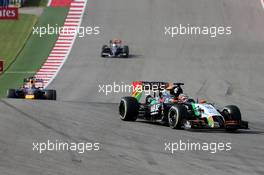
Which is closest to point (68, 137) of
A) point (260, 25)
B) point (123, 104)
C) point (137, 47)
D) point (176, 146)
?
point (176, 146)

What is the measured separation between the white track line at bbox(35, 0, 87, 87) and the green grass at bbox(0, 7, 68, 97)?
0.37m

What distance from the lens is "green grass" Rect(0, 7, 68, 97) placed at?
37.2 metres

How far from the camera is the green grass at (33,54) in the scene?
37200 mm

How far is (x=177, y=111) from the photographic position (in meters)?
17.6

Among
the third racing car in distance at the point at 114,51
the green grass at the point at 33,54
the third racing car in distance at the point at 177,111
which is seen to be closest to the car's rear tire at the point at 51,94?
the green grass at the point at 33,54

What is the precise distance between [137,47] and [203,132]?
28.3 m

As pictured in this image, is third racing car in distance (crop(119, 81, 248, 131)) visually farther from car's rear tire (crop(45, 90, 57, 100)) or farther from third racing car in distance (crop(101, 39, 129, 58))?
third racing car in distance (crop(101, 39, 129, 58))

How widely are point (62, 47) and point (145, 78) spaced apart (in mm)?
10025

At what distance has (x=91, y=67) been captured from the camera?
39.5 m

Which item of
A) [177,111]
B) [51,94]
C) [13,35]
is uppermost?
[13,35]

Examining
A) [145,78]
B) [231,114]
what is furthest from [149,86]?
[145,78]

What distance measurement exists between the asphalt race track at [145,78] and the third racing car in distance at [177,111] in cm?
29

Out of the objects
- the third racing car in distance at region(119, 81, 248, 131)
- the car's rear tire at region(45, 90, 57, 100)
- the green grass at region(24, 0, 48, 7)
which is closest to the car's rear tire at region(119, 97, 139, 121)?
the third racing car in distance at region(119, 81, 248, 131)

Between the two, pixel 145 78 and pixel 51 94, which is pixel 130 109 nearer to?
pixel 51 94
